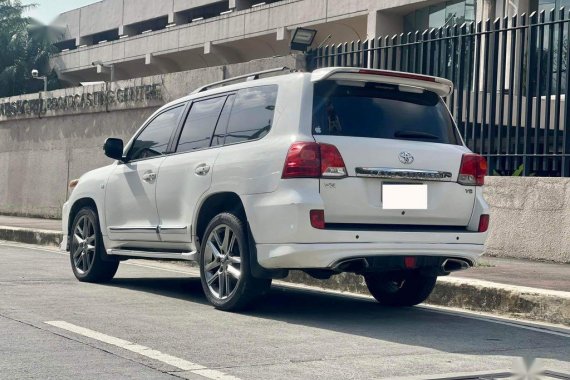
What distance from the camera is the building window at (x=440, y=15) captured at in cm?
3388

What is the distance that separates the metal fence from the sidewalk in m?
1.28

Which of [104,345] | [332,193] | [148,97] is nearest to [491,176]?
[332,193]

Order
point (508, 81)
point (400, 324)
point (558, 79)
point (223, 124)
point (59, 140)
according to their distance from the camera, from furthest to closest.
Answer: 1. point (59, 140)
2. point (508, 81)
3. point (558, 79)
4. point (223, 124)
5. point (400, 324)

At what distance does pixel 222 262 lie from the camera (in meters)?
7.29

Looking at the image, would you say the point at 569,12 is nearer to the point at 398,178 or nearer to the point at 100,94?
the point at 398,178

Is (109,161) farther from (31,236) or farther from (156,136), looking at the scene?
(156,136)

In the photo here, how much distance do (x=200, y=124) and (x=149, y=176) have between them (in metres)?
0.69

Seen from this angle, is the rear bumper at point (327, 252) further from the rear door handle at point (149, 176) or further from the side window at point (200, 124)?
the rear door handle at point (149, 176)

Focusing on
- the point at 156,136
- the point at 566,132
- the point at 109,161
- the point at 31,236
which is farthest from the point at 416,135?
the point at 109,161

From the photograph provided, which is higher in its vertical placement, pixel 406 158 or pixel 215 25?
pixel 215 25

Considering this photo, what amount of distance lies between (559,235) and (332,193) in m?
4.94

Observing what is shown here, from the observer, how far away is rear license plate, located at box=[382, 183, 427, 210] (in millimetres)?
6672

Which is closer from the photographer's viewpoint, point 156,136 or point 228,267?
point 228,267

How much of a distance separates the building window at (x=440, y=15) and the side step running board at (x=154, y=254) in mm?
25198
